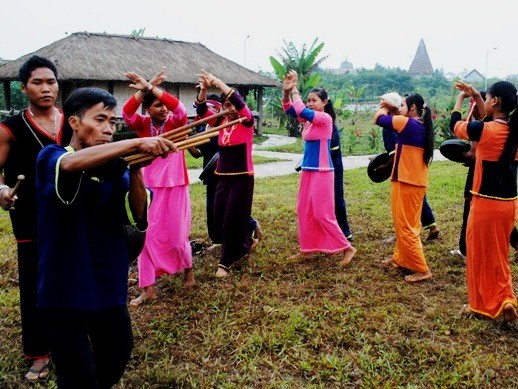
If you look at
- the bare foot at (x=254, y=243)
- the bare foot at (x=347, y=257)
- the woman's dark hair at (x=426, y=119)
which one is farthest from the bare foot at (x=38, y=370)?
the woman's dark hair at (x=426, y=119)

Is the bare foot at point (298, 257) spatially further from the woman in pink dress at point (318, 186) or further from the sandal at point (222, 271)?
the sandal at point (222, 271)

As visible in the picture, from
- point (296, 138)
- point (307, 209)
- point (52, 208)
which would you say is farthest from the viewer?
point (296, 138)

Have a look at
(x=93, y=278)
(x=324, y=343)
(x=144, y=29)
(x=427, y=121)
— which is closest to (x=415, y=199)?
(x=427, y=121)

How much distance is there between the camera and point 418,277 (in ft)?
15.6

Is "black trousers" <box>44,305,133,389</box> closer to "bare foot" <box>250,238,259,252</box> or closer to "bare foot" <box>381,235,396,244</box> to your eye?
"bare foot" <box>250,238,259,252</box>

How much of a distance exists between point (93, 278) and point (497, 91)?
10.00 feet

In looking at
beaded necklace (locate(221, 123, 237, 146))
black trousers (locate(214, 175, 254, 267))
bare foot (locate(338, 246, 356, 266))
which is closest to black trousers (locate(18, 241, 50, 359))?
black trousers (locate(214, 175, 254, 267))

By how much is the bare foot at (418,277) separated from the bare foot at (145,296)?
2360 mm

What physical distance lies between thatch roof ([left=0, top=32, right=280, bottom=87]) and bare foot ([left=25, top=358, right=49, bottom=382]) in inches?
549

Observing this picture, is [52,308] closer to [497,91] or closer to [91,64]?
[497,91]

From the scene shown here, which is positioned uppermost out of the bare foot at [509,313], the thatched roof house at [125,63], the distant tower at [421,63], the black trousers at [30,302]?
the distant tower at [421,63]

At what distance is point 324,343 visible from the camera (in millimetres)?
3584

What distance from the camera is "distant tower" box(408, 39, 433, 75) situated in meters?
67.0

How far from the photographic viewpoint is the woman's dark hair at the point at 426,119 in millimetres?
4621
